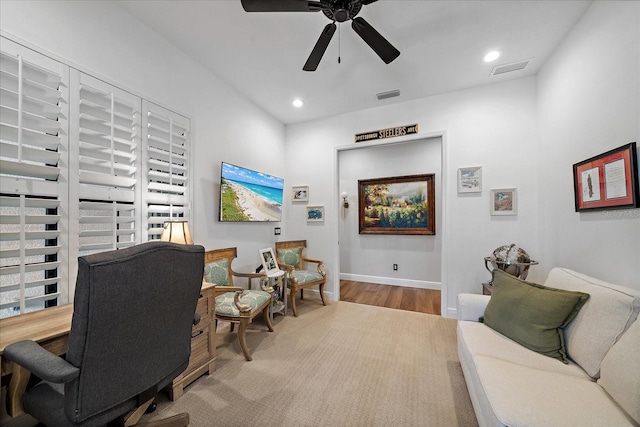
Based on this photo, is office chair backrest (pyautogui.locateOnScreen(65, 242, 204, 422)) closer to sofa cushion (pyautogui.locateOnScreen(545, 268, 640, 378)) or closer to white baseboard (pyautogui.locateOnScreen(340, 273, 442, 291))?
sofa cushion (pyautogui.locateOnScreen(545, 268, 640, 378))

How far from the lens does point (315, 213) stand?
3.94 metres

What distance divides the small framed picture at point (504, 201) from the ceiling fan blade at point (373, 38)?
2.13m

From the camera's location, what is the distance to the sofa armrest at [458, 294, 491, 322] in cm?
200

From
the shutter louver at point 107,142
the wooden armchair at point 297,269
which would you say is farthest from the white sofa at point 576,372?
the shutter louver at point 107,142

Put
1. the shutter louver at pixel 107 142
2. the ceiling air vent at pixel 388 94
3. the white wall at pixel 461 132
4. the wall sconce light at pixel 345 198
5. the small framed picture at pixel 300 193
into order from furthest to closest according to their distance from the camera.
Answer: the wall sconce light at pixel 345 198 < the small framed picture at pixel 300 193 < the ceiling air vent at pixel 388 94 < the shutter louver at pixel 107 142 < the white wall at pixel 461 132

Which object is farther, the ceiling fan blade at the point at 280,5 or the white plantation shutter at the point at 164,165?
the white plantation shutter at the point at 164,165

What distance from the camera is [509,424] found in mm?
1014

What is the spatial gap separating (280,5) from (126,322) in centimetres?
195

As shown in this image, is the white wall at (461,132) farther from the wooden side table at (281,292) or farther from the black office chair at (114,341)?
the black office chair at (114,341)

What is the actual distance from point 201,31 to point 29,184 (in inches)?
69.3

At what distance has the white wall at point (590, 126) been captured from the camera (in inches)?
59.6

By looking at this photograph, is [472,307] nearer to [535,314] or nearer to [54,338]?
[535,314]

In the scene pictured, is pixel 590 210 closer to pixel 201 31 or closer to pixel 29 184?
pixel 201 31

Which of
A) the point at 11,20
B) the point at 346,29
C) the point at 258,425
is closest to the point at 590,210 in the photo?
the point at 346,29
